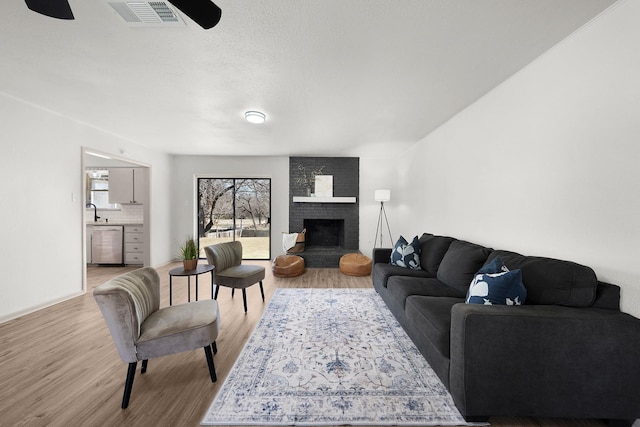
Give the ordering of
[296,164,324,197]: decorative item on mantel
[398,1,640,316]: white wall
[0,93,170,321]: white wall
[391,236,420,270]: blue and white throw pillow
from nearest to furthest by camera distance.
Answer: [398,1,640,316]: white wall, [0,93,170,321]: white wall, [391,236,420,270]: blue and white throw pillow, [296,164,324,197]: decorative item on mantel

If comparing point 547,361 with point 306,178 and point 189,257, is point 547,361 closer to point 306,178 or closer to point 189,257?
point 189,257

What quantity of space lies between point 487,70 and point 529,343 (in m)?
2.19

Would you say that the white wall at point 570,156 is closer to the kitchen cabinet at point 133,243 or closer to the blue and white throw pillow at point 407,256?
the blue and white throw pillow at point 407,256

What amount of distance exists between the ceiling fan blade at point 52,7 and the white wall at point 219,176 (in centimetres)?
501

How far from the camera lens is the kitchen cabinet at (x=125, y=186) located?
5.43 meters

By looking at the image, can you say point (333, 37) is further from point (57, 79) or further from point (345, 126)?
point (57, 79)

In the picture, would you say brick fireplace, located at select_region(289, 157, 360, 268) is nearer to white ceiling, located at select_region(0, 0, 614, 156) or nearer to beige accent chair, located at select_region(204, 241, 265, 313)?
white ceiling, located at select_region(0, 0, 614, 156)

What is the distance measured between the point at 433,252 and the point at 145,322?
9.88ft

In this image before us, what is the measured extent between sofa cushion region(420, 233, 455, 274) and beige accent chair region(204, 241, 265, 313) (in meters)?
2.12

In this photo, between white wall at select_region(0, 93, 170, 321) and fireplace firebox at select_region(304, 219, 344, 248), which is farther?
fireplace firebox at select_region(304, 219, 344, 248)

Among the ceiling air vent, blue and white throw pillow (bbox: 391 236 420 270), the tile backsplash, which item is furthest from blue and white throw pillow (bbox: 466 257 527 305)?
the tile backsplash

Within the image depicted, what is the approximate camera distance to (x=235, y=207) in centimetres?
623

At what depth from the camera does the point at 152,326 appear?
5.81 feet

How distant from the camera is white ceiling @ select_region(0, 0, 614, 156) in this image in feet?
5.38
